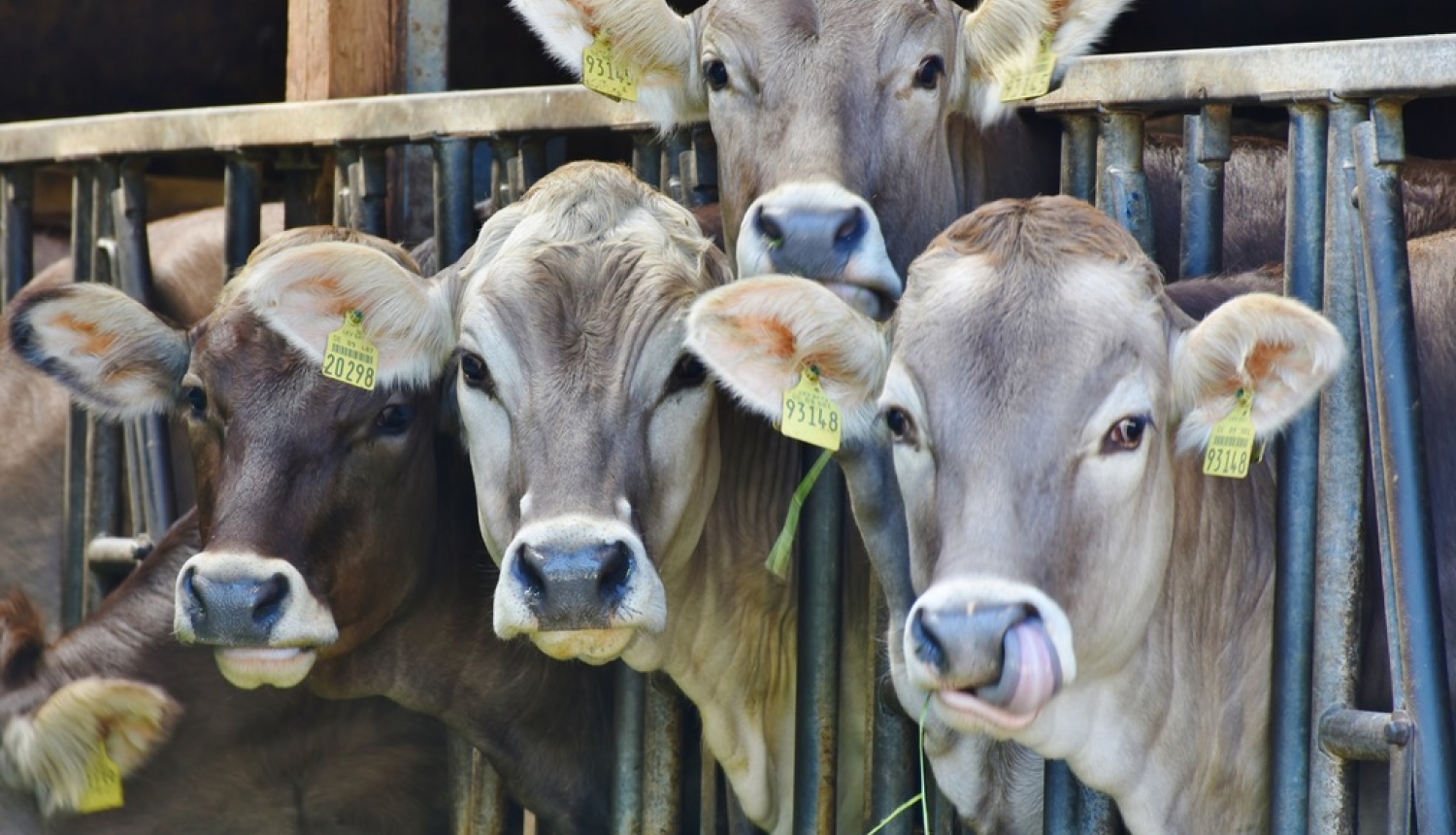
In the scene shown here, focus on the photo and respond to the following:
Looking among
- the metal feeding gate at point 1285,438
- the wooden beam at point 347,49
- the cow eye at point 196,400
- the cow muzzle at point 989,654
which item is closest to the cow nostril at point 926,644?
the cow muzzle at point 989,654

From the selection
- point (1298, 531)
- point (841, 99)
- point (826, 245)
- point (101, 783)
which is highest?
point (841, 99)

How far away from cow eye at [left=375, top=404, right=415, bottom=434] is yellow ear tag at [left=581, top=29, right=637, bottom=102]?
0.92 meters

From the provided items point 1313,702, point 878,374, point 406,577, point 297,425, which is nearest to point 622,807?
point 406,577

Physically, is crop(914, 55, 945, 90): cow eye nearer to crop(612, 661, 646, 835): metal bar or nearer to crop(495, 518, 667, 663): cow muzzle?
crop(495, 518, 667, 663): cow muzzle

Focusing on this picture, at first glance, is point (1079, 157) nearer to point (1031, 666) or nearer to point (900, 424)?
point (900, 424)

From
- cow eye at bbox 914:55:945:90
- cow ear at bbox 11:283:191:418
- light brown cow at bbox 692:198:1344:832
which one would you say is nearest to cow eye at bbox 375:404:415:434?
cow ear at bbox 11:283:191:418

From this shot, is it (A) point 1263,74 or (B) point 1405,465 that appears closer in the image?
(B) point 1405,465

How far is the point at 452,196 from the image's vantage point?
5.35 m

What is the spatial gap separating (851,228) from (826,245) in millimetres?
72

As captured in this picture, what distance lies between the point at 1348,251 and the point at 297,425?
2.34 m

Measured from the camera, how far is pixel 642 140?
5238mm

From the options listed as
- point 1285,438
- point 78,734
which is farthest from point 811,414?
point 78,734

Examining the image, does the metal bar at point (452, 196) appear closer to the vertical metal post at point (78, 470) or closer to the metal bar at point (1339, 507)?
the vertical metal post at point (78, 470)

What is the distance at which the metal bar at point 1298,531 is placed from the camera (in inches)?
146
